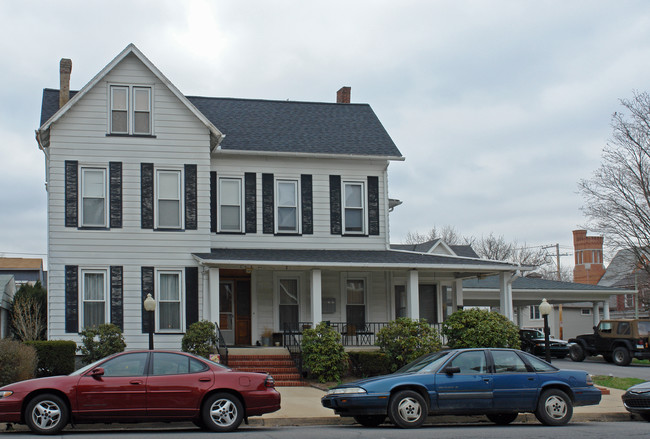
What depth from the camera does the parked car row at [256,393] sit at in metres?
12.4

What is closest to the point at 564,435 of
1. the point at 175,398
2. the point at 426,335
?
the point at 175,398

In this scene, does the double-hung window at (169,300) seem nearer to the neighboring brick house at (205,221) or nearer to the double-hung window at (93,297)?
the neighboring brick house at (205,221)

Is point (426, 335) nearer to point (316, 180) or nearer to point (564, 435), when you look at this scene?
point (316, 180)

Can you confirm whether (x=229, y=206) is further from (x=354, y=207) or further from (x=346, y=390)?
(x=346, y=390)

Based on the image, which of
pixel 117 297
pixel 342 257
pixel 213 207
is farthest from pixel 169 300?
pixel 342 257

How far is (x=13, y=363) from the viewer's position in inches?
660

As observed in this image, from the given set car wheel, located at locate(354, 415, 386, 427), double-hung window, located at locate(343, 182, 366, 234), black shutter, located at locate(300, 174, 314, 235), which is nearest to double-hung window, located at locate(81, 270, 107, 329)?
black shutter, located at locate(300, 174, 314, 235)

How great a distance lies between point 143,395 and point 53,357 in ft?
29.5

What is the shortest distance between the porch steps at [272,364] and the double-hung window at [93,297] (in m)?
4.14

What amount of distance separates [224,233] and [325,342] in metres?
5.88

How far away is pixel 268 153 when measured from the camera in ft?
82.9

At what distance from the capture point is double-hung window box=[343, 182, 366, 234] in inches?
1027

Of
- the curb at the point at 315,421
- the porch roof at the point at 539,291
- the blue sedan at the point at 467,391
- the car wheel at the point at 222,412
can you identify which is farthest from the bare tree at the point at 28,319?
the porch roof at the point at 539,291

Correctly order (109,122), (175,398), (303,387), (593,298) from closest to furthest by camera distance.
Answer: (175,398)
(303,387)
(109,122)
(593,298)
